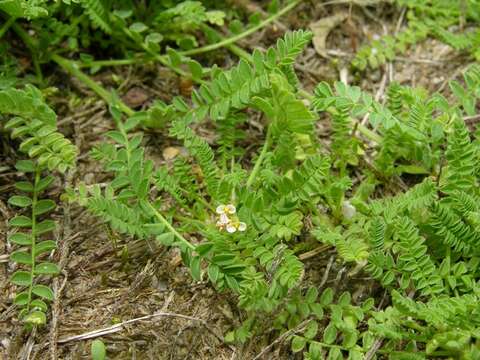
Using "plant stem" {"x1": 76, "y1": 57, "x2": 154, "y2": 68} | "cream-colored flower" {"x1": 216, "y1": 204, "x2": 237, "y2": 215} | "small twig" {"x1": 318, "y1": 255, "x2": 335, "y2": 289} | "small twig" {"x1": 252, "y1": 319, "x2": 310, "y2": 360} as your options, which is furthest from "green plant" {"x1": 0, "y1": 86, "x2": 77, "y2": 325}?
"small twig" {"x1": 318, "y1": 255, "x2": 335, "y2": 289}

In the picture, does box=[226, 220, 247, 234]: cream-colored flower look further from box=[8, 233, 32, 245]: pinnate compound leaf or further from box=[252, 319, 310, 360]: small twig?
box=[8, 233, 32, 245]: pinnate compound leaf

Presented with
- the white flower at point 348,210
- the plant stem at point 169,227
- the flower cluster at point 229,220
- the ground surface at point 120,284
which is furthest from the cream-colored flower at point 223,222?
the white flower at point 348,210

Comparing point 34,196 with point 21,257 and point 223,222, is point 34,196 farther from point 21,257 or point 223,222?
point 223,222

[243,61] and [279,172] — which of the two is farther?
[279,172]

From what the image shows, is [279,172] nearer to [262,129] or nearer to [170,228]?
[262,129]

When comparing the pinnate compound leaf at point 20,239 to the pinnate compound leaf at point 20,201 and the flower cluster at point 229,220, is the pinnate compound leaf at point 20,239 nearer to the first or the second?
the pinnate compound leaf at point 20,201

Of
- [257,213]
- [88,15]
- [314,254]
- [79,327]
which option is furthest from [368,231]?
[88,15]

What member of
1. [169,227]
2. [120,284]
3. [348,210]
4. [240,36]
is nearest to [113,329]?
[120,284]
